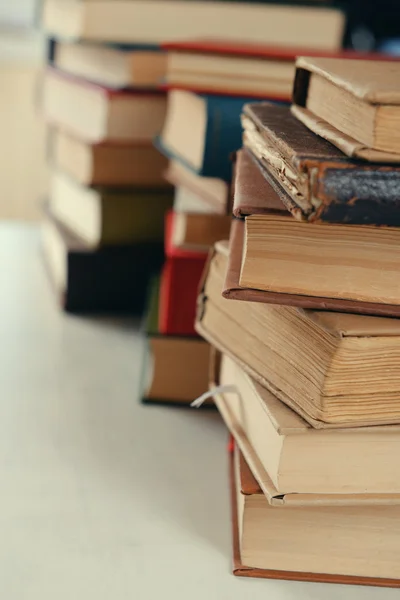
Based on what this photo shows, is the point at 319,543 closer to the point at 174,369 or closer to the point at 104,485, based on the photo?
the point at 104,485

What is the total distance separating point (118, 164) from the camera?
1096mm

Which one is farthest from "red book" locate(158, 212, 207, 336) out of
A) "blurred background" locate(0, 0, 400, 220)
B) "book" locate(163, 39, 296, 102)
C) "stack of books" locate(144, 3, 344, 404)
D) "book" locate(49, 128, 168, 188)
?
"blurred background" locate(0, 0, 400, 220)

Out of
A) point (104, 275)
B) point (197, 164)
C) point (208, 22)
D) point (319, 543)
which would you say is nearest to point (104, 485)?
point (319, 543)

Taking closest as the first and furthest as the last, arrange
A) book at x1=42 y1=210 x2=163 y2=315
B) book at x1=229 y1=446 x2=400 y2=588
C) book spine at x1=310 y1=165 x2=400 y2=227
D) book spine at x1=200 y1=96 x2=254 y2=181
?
book spine at x1=310 y1=165 x2=400 y2=227 → book at x1=229 y1=446 x2=400 y2=588 → book spine at x1=200 y1=96 x2=254 y2=181 → book at x1=42 y1=210 x2=163 y2=315

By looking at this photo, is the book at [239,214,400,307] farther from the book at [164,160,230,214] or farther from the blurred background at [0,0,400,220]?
the blurred background at [0,0,400,220]

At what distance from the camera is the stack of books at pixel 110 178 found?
3.45ft

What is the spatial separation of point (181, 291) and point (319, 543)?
33 centimetres

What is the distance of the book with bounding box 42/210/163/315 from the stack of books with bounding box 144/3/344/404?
0.74ft

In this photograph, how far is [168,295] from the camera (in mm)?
854

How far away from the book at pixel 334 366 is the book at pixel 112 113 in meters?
0.52

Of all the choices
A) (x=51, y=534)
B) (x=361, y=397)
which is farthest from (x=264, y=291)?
(x=51, y=534)

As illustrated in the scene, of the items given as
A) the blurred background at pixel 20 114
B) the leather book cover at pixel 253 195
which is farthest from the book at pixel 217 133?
the blurred background at pixel 20 114

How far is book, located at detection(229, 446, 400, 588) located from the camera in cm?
60

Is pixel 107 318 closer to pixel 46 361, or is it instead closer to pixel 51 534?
pixel 46 361
